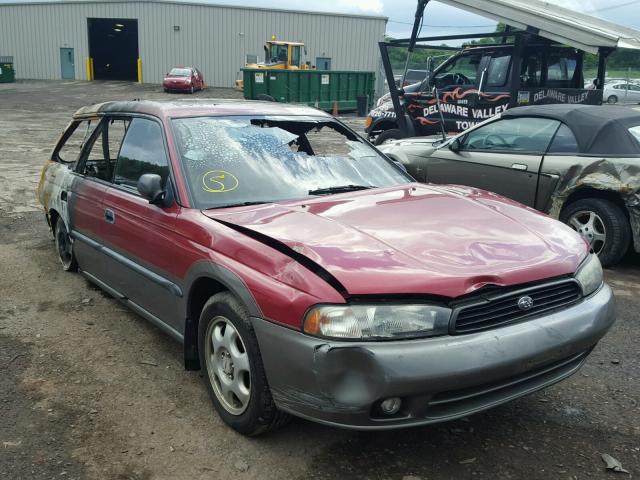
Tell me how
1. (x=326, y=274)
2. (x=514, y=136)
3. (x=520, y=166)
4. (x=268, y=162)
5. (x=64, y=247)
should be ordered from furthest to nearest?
(x=514, y=136) < (x=520, y=166) < (x=64, y=247) < (x=268, y=162) < (x=326, y=274)

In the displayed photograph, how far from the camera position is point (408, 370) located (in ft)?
7.46

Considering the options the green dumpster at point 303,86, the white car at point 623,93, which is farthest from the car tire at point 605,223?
the white car at point 623,93

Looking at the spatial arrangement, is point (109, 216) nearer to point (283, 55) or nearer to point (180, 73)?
point (283, 55)

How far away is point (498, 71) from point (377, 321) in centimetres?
875

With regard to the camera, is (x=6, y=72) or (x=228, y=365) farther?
(x=6, y=72)

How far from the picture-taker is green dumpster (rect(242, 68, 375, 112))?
76.6 feet

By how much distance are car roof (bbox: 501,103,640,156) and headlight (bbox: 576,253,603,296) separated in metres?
2.92

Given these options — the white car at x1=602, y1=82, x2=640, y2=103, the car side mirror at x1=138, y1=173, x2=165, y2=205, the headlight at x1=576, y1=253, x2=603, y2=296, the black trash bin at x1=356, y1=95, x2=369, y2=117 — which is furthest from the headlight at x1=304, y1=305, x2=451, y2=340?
the white car at x1=602, y1=82, x2=640, y2=103

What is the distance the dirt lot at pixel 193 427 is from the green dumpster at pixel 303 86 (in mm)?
19948

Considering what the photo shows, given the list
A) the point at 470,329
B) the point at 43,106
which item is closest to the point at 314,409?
the point at 470,329

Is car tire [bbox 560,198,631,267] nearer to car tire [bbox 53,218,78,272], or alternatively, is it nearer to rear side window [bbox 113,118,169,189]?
rear side window [bbox 113,118,169,189]

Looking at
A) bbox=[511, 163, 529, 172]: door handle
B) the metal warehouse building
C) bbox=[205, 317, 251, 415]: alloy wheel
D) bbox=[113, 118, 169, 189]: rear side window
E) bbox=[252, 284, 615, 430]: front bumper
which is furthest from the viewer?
the metal warehouse building

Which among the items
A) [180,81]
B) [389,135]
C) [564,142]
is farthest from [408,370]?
[180,81]

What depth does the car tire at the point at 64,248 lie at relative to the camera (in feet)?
17.1
